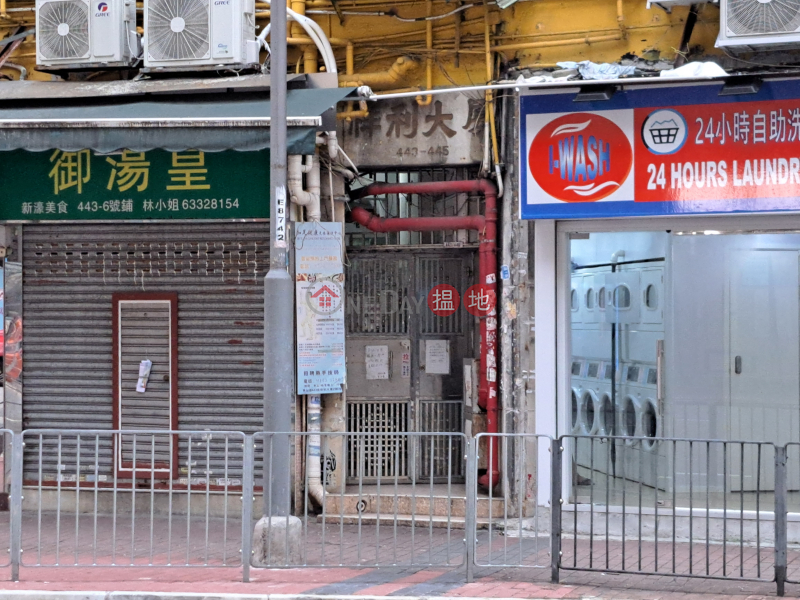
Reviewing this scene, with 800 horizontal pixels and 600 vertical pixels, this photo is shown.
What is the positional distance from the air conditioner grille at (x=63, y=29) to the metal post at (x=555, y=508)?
636 centimetres

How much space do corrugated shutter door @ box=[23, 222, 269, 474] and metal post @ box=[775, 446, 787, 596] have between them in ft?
17.9

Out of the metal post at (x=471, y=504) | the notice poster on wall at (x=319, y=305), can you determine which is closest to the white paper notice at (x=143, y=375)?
the notice poster on wall at (x=319, y=305)

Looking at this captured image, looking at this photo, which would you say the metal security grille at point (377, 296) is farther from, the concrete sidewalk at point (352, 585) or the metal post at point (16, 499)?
the metal post at point (16, 499)

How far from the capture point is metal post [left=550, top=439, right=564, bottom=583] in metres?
7.90

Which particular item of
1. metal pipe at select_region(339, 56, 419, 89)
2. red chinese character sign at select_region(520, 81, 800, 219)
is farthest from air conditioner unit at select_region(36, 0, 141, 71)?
red chinese character sign at select_region(520, 81, 800, 219)

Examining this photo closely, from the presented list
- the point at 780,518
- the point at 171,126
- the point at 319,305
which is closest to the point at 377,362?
the point at 319,305

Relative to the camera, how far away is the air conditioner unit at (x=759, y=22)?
9.13 m

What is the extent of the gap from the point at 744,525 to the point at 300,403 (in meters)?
4.72

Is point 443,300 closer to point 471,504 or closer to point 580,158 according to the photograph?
point 580,158

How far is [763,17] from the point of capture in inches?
361

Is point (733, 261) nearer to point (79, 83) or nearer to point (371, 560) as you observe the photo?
point (371, 560)

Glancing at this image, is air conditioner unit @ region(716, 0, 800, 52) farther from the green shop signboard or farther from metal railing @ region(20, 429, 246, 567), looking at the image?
metal railing @ region(20, 429, 246, 567)

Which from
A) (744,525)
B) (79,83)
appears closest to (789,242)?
(744,525)

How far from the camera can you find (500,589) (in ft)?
25.4
